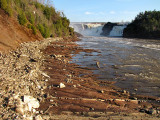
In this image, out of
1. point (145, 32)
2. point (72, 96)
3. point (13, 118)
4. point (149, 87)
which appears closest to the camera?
point (13, 118)

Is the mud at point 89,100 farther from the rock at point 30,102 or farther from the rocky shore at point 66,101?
the rock at point 30,102

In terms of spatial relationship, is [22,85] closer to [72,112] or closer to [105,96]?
[72,112]

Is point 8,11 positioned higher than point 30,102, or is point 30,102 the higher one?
point 8,11

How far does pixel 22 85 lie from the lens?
3.58 m

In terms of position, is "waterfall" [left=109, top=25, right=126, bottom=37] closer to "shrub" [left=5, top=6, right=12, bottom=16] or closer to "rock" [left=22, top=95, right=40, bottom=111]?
"shrub" [left=5, top=6, right=12, bottom=16]

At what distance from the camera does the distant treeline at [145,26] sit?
37.9 m

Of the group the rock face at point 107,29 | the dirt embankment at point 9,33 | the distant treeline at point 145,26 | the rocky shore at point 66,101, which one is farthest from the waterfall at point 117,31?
the rocky shore at point 66,101

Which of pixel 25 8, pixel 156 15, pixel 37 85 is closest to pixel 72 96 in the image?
pixel 37 85

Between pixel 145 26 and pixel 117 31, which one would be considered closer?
pixel 145 26

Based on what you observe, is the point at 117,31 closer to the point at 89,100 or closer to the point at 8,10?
the point at 8,10

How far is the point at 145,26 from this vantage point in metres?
40.0

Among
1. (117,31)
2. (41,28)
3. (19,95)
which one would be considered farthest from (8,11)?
(117,31)

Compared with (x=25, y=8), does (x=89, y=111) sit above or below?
below

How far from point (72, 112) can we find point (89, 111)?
353 millimetres
